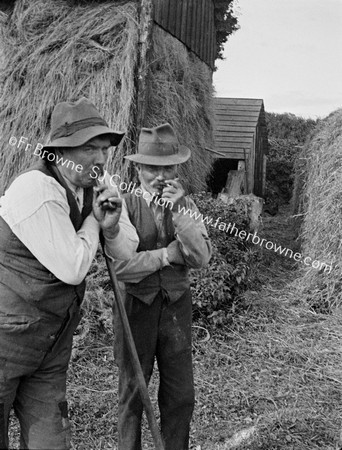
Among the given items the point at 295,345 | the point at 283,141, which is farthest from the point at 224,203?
the point at 283,141

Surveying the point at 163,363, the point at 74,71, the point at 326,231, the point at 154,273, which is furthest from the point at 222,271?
the point at 74,71

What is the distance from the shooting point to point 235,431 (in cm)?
432

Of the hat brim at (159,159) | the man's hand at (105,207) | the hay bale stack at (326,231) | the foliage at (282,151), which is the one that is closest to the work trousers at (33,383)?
the man's hand at (105,207)

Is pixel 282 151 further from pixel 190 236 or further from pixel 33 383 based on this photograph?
pixel 33 383

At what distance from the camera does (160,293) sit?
3.43 metres

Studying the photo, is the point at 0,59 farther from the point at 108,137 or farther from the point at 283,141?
the point at 283,141

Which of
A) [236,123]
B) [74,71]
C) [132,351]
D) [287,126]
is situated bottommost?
[132,351]

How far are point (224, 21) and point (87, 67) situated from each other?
Result: 46.2ft

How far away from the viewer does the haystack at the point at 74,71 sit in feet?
25.9

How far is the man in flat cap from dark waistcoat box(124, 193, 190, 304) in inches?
26.7

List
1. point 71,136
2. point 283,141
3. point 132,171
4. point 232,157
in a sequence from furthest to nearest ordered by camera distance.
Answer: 1. point 283,141
2. point 232,157
3. point 132,171
4. point 71,136

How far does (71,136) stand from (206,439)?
2.59 metres

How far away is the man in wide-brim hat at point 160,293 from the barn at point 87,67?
174 inches

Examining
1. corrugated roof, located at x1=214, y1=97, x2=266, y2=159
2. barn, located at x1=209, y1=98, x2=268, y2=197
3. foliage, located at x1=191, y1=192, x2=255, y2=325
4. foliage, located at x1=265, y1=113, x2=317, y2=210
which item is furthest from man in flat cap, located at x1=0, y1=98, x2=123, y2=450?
foliage, located at x1=265, y1=113, x2=317, y2=210
